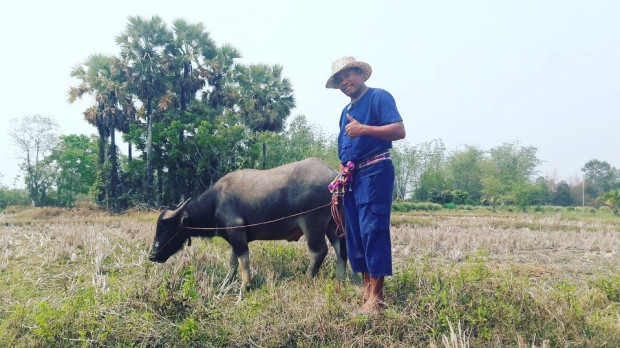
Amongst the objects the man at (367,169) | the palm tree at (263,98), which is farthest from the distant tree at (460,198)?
the man at (367,169)

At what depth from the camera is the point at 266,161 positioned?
25062 millimetres

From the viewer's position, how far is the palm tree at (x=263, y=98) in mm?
23641

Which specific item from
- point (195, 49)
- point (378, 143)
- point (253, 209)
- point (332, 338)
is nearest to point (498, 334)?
point (332, 338)

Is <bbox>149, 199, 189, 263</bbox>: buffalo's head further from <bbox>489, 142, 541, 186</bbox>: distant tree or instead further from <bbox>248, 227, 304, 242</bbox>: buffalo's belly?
<bbox>489, 142, 541, 186</bbox>: distant tree

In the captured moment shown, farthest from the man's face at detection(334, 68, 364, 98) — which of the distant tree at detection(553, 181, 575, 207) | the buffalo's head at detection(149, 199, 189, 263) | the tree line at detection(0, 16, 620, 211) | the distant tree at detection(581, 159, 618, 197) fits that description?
the distant tree at detection(581, 159, 618, 197)

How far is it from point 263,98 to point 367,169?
22.0 meters

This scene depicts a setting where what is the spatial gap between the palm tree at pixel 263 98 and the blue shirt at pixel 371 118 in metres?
20.5

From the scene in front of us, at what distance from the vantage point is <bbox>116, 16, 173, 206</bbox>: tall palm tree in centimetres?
2141


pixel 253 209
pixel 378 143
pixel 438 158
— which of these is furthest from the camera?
pixel 438 158

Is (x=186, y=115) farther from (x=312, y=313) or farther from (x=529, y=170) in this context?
(x=529, y=170)

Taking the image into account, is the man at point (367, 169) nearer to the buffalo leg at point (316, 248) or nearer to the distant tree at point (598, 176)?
the buffalo leg at point (316, 248)

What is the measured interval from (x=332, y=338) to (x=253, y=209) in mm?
2328

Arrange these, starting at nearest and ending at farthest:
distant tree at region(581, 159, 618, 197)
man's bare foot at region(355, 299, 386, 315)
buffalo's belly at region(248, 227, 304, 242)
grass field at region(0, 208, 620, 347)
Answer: grass field at region(0, 208, 620, 347), man's bare foot at region(355, 299, 386, 315), buffalo's belly at region(248, 227, 304, 242), distant tree at region(581, 159, 618, 197)

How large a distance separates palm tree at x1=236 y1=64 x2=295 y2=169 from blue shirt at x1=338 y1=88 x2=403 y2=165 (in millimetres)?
20547
